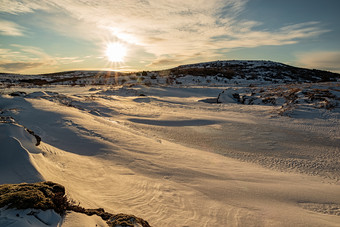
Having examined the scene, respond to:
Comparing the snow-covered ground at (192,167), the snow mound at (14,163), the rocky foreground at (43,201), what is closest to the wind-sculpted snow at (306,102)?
the snow-covered ground at (192,167)

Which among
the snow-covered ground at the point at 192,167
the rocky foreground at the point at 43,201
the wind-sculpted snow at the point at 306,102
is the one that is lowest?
the snow-covered ground at the point at 192,167

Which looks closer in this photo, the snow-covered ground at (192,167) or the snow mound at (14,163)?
the snow mound at (14,163)

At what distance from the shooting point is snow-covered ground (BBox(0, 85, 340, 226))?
2.56 m

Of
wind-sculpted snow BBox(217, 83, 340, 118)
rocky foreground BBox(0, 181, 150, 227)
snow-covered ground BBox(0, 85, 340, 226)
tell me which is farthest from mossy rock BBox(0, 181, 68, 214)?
wind-sculpted snow BBox(217, 83, 340, 118)

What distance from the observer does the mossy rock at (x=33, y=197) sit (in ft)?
5.54

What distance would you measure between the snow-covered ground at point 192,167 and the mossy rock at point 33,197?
0.49ft

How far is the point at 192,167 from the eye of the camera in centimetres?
403

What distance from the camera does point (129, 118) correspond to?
8883 millimetres

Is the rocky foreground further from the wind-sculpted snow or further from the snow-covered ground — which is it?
the wind-sculpted snow

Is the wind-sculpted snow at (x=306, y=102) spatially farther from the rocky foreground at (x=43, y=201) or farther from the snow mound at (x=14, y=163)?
the snow mound at (x=14, y=163)

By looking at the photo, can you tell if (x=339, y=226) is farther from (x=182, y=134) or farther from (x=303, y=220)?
(x=182, y=134)

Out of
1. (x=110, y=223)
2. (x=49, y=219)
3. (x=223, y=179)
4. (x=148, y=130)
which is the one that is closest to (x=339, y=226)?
(x=223, y=179)

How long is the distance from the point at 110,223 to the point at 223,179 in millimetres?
2298

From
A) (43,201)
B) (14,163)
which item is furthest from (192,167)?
(14,163)
